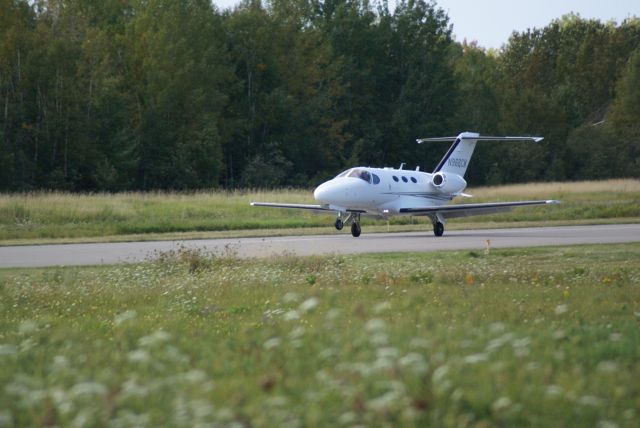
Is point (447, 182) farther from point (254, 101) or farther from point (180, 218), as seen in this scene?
point (254, 101)

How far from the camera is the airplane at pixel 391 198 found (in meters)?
29.8

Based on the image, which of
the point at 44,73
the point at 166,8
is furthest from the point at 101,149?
the point at 166,8

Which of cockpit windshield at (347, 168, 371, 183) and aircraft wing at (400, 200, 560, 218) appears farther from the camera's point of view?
cockpit windshield at (347, 168, 371, 183)

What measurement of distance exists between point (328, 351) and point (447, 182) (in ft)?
86.3

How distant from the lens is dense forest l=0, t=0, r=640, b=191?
5681 centimetres

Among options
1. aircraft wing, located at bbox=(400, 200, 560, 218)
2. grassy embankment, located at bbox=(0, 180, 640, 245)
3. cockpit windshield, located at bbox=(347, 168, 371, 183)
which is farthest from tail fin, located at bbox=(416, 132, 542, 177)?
cockpit windshield, located at bbox=(347, 168, 371, 183)

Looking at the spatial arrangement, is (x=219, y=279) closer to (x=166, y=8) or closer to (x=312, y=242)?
(x=312, y=242)

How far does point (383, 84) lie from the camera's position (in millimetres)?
81312

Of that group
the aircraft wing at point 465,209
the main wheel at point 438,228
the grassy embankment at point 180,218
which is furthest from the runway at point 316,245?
the grassy embankment at point 180,218

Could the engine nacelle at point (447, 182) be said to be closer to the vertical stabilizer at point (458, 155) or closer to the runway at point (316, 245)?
the vertical stabilizer at point (458, 155)

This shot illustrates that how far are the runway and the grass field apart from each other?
259 inches

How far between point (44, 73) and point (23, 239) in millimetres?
26981

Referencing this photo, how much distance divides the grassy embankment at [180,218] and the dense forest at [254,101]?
1594 centimetres

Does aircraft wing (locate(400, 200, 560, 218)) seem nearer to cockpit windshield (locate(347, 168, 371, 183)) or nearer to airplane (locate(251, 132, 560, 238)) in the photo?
airplane (locate(251, 132, 560, 238))
